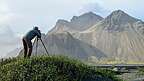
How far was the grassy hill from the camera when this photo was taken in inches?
512

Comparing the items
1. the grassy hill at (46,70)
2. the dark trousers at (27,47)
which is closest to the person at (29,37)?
the dark trousers at (27,47)

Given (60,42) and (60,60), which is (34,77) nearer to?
(60,60)

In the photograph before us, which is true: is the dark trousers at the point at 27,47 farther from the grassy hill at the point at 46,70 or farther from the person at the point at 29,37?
the grassy hill at the point at 46,70

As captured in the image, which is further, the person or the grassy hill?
the person

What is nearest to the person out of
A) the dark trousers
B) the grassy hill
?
the dark trousers

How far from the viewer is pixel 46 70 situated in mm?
13148

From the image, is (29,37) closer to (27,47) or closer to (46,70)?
(27,47)

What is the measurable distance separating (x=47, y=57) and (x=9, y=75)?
1.61m

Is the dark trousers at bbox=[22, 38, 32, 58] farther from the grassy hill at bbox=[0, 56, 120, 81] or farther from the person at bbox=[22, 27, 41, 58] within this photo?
the grassy hill at bbox=[0, 56, 120, 81]

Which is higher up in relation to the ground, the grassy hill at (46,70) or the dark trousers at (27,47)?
the dark trousers at (27,47)

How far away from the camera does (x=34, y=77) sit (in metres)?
12.9

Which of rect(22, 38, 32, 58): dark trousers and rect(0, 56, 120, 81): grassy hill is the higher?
rect(22, 38, 32, 58): dark trousers

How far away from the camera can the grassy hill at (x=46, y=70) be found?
13.0 metres

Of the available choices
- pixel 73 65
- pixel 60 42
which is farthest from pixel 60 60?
pixel 60 42
